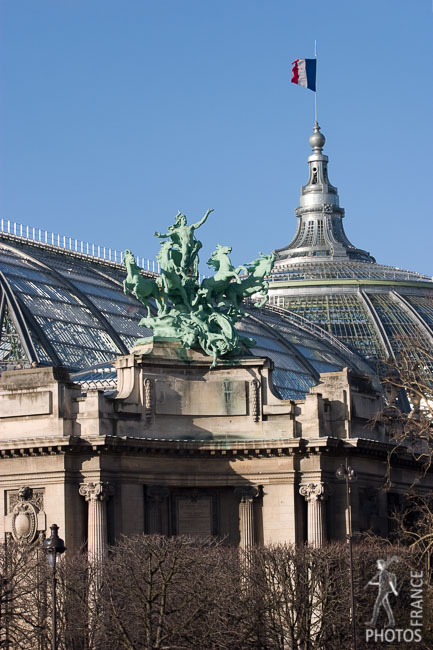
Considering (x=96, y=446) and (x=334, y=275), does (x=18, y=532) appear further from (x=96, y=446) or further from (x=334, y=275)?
(x=334, y=275)

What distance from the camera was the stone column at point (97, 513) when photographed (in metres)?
109

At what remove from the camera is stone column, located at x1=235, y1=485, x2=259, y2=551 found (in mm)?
114125

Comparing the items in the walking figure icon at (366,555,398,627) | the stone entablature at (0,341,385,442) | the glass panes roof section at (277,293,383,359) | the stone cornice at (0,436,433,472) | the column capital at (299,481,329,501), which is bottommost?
the walking figure icon at (366,555,398,627)

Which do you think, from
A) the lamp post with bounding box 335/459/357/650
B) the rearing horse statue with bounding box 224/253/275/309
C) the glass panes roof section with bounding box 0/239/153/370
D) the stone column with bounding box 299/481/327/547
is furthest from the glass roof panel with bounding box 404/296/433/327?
the lamp post with bounding box 335/459/357/650

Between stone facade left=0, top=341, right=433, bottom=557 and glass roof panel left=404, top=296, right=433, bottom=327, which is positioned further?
glass roof panel left=404, top=296, right=433, bottom=327

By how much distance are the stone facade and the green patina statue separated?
3.36 ft

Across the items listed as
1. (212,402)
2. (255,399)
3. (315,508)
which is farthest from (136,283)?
(315,508)

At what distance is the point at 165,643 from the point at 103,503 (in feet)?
49.8

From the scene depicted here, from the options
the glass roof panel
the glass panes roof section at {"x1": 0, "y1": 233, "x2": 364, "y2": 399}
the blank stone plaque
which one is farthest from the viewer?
the glass roof panel

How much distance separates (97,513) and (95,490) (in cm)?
115

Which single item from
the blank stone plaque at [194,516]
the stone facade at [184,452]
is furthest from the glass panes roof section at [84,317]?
the blank stone plaque at [194,516]

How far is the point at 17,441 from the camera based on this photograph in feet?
362

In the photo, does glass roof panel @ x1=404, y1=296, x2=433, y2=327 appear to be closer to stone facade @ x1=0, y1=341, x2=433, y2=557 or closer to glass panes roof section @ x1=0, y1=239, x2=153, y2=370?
glass panes roof section @ x1=0, y1=239, x2=153, y2=370

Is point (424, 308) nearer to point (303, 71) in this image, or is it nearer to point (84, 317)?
point (303, 71)
